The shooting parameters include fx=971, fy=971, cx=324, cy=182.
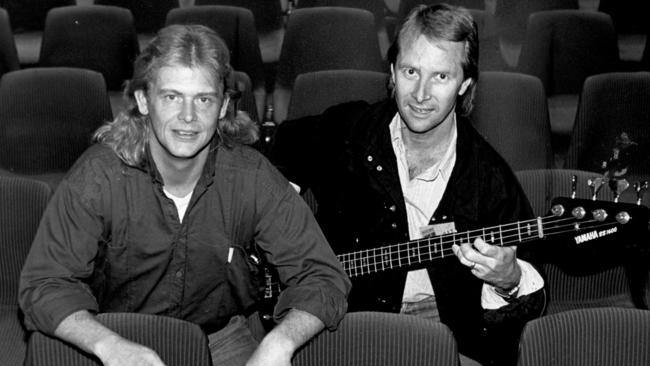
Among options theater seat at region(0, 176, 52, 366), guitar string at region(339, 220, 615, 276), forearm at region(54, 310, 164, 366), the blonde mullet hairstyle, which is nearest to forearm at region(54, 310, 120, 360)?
forearm at region(54, 310, 164, 366)

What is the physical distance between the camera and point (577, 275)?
10.5 ft

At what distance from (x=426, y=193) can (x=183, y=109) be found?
799 millimetres

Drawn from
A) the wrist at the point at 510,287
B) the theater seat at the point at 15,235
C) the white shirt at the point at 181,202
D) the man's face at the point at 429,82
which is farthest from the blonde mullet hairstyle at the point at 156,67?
the wrist at the point at 510,287

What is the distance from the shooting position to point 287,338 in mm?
2230

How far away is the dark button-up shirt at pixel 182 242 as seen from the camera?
2348 mm

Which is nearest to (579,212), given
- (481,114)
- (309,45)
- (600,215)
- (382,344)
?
(600,215)

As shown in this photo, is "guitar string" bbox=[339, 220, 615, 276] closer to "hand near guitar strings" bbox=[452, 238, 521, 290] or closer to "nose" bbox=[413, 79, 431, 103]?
"hand near guitar strings" bbox=[452, 238, 521, 290]

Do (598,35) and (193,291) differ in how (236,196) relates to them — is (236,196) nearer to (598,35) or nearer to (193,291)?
(193,291)

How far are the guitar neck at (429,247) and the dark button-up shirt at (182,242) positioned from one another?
0.34 m

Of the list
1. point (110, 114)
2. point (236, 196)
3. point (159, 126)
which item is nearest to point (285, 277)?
point (236, 196)

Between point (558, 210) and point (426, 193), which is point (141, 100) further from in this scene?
point (558, 210)

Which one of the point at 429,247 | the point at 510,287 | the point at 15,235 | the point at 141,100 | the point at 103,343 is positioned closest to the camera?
the point at 103,343

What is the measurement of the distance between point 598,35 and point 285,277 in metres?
2.68

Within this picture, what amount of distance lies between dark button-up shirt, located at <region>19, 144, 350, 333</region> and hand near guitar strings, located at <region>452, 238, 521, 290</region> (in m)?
0.32
